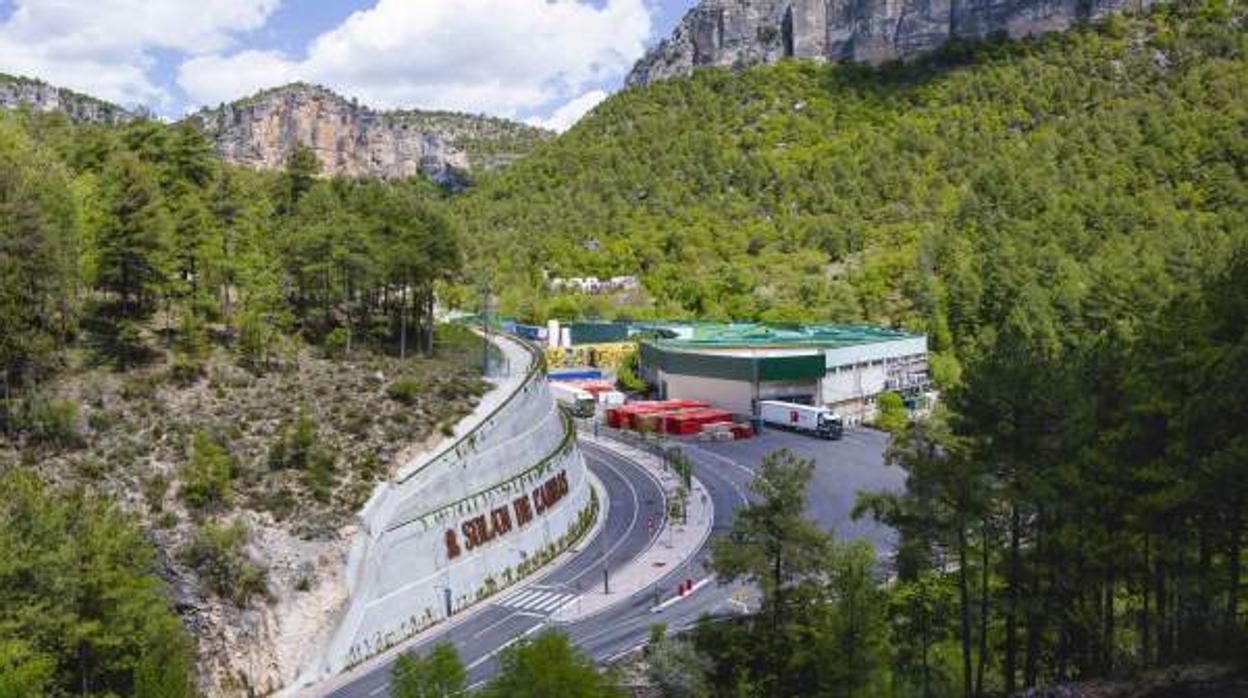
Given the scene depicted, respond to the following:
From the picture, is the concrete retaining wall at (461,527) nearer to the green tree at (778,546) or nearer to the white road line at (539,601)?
the white road line at (539,601)

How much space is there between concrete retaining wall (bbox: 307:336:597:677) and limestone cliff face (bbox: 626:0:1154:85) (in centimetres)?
13765

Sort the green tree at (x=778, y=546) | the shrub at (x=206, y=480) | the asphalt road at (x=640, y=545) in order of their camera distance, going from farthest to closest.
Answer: the asphalt road at (x=640, y=545), the shrub at (x=206, y=480), the green tree at (x=778, y=546)

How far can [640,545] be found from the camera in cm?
4838

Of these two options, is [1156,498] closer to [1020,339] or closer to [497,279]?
[1020,339]

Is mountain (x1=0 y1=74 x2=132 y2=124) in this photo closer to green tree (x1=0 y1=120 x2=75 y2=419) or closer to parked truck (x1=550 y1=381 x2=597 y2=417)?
parked truck (x1=550 y1=381 x2=597 y2=417)

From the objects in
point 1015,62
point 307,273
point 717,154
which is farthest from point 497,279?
point 1015,62

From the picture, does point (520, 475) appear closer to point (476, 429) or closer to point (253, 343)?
point (476, 429)

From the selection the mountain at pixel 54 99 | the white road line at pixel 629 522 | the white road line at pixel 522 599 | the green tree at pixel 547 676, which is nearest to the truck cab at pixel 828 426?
the white road line at pixel 629 522

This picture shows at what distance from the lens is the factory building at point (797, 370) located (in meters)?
76.2

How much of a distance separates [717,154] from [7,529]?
130416 millimetres

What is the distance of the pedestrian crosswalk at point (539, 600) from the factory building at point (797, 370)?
37.4 metres

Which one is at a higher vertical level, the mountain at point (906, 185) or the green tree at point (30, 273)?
the mountain at point (906, 185)

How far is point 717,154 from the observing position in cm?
14762

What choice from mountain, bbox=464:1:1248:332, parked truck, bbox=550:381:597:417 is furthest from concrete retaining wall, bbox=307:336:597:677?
mountain, bbox=464:1:1248:332
